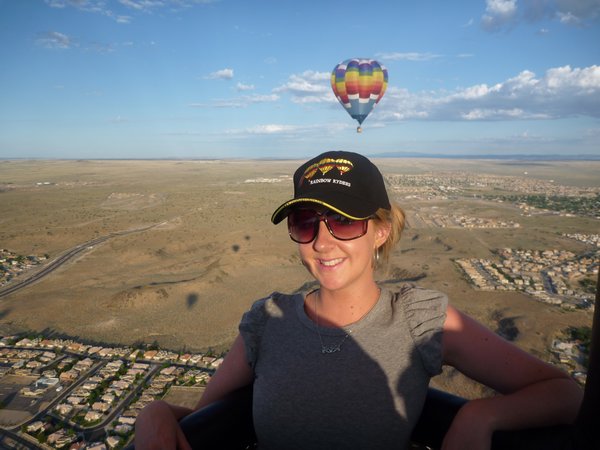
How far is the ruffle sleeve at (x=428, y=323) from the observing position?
1.80 metres

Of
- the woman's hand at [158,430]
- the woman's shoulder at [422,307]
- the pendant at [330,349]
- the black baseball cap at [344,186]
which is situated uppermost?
the black baseball cap at [344,186]

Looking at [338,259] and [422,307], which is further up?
[338,259]

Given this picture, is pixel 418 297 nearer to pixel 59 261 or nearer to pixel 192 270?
pixel 192 270

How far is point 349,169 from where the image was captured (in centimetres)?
195

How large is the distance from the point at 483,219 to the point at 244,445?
4504cm

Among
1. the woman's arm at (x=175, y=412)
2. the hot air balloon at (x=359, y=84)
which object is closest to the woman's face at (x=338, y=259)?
the woman's arm at (x=175, y=412)

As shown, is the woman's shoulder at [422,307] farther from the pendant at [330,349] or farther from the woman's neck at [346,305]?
the pendant at [330,349]

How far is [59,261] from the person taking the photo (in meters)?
28.3

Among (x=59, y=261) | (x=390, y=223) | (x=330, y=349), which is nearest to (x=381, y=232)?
(x=390, y=223)

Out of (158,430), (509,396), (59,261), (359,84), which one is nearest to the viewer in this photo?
(509,396)

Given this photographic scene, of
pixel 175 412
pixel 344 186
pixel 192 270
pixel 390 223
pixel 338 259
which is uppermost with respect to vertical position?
pixel 344 186

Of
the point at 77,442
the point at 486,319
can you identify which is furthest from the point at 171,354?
the point at 486,319

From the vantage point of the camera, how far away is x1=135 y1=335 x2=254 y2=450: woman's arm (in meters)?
1.67

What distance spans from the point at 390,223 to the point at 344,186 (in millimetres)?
420
